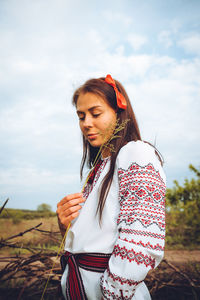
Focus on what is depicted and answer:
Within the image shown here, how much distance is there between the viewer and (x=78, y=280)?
1.44m

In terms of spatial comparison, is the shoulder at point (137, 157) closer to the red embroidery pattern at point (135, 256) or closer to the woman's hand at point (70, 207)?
the woman's hand at point (70, 207)

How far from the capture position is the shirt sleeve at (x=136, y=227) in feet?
3.76

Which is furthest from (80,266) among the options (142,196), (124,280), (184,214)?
(184,214)

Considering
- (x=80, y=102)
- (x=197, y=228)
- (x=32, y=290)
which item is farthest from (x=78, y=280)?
(x=197, y=228)

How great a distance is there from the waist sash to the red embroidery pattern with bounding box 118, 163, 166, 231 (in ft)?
1.02

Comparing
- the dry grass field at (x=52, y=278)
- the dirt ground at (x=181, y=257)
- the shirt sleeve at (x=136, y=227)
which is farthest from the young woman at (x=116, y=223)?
the dirt ground at (x=181, y=257)

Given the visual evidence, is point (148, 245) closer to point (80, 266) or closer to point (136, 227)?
point (136, 227)

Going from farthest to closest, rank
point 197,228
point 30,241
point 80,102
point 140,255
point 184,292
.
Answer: point 197,228 < point 30,241 < point 184,292 < point 80,102 < point 140,255

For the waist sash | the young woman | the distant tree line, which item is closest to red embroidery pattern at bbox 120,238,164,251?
the young woman

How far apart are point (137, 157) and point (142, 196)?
25 cm

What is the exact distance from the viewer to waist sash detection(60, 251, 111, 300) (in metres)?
1.39

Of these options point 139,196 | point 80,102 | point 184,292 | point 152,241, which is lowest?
point 184,292

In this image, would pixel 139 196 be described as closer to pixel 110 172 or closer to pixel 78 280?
pixel 110 172

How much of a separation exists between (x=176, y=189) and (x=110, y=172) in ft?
14.0
